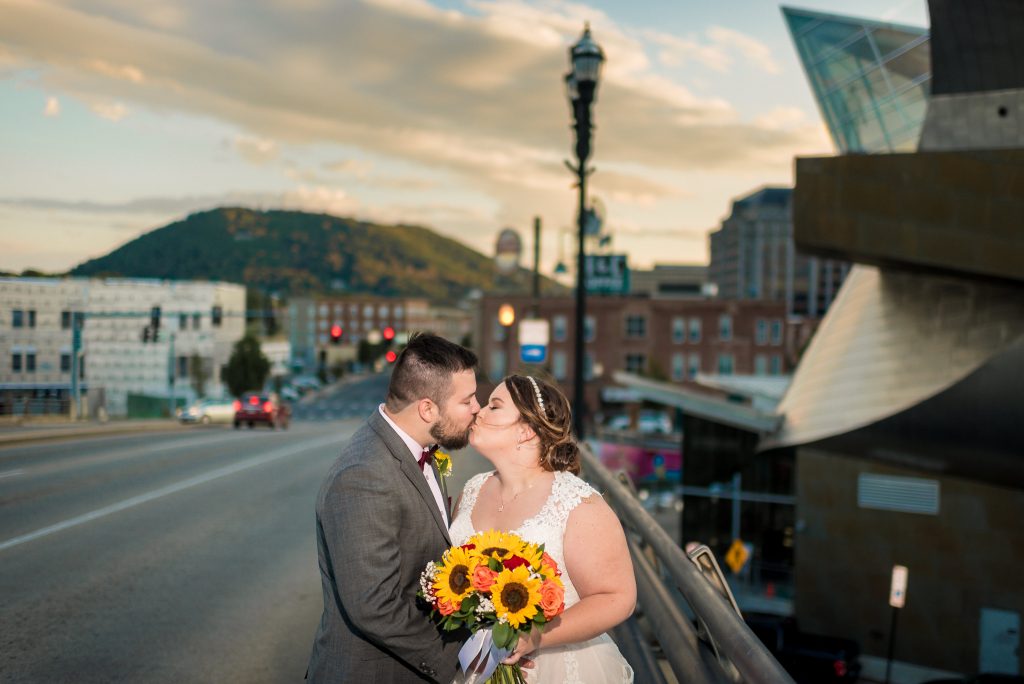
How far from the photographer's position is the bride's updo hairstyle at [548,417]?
3.82 meters

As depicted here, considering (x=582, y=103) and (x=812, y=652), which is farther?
(x=812, y=652)

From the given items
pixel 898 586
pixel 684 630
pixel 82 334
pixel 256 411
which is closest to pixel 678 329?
pixel 256 411

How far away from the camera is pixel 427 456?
12.3 ft

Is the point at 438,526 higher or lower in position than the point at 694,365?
higher

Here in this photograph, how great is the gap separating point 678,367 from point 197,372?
44010mm

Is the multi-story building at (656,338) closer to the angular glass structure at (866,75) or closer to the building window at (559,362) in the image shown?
the building window at (559,362)

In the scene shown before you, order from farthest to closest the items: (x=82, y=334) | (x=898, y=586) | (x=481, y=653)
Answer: (x=898, y=586)
(x=82, y=334)
(x=481, y=653)

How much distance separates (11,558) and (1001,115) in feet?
82.1

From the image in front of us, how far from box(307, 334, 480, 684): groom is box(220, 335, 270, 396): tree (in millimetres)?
67478

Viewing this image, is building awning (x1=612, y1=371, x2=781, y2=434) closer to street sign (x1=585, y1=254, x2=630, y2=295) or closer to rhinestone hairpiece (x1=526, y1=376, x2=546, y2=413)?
street sign (x1=585, y1=254, x2=630, y2=295)

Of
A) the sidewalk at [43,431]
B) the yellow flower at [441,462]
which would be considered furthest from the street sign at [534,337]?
the yellow flower at [441,462]

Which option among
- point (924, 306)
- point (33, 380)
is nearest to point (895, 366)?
point (924, 306)

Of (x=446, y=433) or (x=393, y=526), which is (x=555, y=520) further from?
(x=393, y=526)

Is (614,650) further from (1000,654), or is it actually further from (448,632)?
(1000,654)
